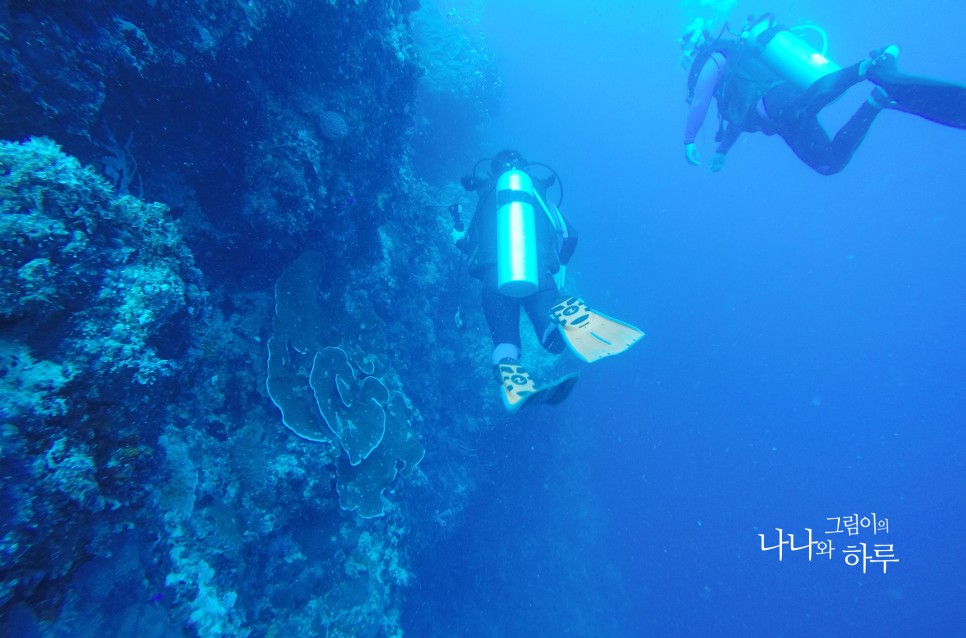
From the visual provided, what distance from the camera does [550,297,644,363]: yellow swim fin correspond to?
4.11 meters

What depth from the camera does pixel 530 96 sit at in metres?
22.7

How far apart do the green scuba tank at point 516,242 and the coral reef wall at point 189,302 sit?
1464 mm

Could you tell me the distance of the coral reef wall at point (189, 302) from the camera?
1.37 meters

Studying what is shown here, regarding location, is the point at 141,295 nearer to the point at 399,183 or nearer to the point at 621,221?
the point at 399,183

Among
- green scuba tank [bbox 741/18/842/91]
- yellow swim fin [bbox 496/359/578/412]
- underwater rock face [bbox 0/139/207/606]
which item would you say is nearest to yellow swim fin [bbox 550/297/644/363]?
yellow swim fin [bbox 496/359/578/412]

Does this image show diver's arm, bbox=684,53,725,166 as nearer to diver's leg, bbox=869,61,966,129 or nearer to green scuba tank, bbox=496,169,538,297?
diver's leg, bbox=869,61,966,129

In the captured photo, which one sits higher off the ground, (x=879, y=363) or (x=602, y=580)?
(x=879, y=363)

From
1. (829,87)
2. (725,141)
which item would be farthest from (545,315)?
(829,87)

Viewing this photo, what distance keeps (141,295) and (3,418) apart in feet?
2.14

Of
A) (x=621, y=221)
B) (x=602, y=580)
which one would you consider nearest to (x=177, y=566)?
(x=602, y=580)

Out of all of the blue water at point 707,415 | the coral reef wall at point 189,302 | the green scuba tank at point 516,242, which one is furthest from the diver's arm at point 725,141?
the blue water at point 707,415

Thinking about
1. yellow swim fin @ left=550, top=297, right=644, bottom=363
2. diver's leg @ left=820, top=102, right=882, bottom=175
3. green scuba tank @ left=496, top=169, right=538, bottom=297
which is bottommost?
yellow swim fin @ left=550, top=297, right=644, bottom=363

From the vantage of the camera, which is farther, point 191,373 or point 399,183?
point 399,183

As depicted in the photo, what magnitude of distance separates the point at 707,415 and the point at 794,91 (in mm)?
9863
